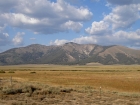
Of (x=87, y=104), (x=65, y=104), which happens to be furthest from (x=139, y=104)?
(x=65, y=104)

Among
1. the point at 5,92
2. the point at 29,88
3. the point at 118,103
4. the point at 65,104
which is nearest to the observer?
the point at 65,104

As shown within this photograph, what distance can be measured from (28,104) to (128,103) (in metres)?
9.45

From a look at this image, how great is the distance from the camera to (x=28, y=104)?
1978 centimetres

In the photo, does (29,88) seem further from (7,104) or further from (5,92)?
(7,104)

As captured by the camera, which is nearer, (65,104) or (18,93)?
(65,104)

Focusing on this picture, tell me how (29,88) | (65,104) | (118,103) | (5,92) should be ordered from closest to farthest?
(65,104), (118,103), (5,92), (29,88)

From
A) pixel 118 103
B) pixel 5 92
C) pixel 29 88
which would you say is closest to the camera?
pixel 118 103

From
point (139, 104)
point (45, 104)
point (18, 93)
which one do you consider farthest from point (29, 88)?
point (139, 104)

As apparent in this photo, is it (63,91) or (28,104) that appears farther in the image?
(63,91)

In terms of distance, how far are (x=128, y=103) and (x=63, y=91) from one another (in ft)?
30.6

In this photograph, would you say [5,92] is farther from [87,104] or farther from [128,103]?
[128,103]

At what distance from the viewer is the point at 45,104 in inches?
816

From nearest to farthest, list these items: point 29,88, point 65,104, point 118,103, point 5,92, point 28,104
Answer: point 28,104, point 65,104, point 118,103, point 5,92, point 29,88

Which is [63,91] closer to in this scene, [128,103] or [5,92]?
[5,92]
